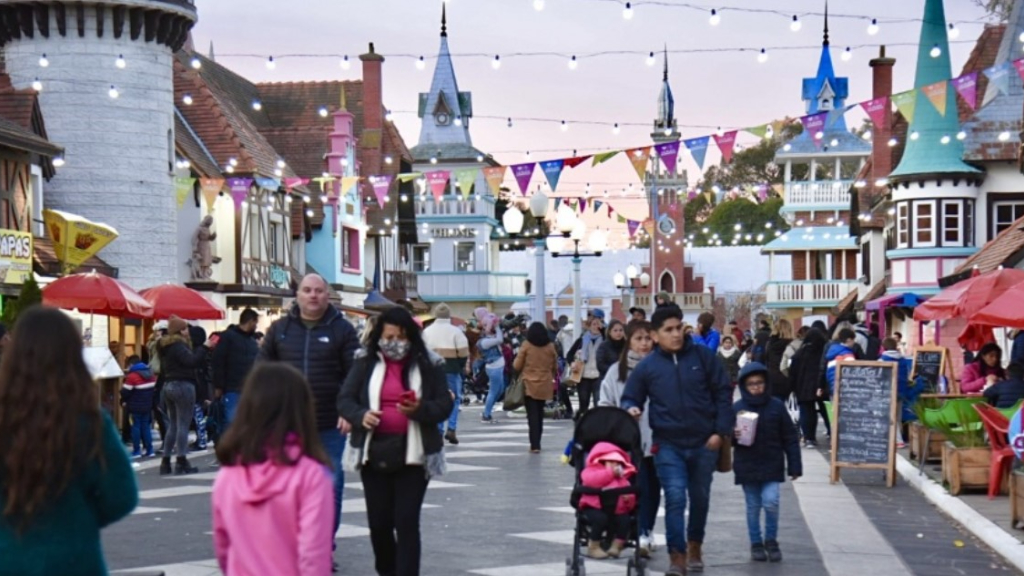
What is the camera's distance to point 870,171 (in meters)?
57.1

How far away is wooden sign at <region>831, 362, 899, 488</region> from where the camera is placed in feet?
55.3

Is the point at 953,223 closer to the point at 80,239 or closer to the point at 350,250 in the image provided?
the point at 80,239

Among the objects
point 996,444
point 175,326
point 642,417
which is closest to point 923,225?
point 175,326

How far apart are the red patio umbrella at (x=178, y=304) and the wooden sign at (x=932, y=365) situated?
400 inches

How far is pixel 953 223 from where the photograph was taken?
4194 cm

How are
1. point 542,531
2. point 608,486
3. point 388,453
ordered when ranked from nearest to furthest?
point 388,453
point 608,486
point 542,531

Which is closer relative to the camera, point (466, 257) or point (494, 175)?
point (494, 175)

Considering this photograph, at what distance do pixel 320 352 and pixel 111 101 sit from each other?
1085 inches

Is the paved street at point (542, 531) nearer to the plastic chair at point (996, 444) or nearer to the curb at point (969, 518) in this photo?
the curb at point (969, 518)

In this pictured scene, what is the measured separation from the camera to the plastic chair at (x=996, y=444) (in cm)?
1432

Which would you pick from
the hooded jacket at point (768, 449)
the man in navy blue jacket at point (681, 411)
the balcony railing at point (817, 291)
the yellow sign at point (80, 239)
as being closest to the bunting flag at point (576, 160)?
the yellow sign at point (80, 239)

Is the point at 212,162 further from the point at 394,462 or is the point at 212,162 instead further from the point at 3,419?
the point at 3,419

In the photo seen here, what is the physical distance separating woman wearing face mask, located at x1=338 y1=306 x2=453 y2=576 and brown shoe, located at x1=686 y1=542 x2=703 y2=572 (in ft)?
7.89

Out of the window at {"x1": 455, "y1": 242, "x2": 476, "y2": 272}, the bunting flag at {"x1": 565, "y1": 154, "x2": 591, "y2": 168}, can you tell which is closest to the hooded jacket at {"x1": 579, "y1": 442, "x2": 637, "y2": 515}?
the bunting flag at {"x1": 565, "y1": 154, "x2": 591, "y2": 168}
